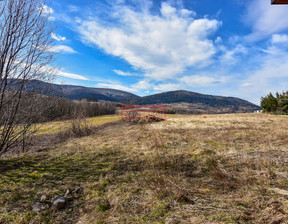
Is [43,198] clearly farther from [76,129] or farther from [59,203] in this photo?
[76,129]

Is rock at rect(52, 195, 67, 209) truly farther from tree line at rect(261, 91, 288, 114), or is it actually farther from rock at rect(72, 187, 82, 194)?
tree line at rect(261, 91, 288, 114)

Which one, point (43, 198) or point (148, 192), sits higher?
point (148, 192)

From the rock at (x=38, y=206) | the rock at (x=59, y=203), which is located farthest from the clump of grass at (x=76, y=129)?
the rock at (x=59, y=203)

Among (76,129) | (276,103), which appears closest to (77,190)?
(76,129)

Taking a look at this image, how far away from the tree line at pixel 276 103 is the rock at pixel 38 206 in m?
36.1

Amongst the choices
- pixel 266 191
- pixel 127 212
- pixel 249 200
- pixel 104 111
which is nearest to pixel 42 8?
pixel 127 212

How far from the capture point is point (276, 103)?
3130cm

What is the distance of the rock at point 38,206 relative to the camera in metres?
2.61

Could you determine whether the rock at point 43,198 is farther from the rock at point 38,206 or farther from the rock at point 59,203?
the rock at point 59,203

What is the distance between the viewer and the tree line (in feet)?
92.0

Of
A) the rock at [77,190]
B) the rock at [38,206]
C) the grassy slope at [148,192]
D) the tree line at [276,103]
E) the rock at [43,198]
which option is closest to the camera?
the grassy slope at [148,192]

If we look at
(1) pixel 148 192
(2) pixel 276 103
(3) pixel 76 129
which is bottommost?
(3) pixel 76 129

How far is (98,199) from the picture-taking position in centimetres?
286

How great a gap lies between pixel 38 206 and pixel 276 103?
42.7m
